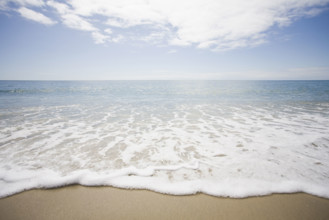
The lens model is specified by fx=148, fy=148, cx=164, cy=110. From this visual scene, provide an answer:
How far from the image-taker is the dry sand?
7.50 feet

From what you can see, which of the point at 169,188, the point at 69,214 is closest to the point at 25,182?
the point at 69,214

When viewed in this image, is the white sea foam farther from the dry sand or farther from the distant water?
the dry sand

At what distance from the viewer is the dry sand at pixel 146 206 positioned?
229cm

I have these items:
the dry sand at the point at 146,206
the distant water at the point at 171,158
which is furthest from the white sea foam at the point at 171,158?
the dry sand at the point at 146,206

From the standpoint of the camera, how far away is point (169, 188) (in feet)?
9.10

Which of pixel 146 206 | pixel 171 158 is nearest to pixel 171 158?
pixel 171 158

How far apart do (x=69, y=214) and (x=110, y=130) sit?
3882mm

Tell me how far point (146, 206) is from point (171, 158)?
154 centimetres

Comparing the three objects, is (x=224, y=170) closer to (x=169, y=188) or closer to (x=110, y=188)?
(x=169, y=188)

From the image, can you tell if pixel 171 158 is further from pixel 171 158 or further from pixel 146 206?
pixel 146 206

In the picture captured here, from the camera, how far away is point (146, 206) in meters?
2.46

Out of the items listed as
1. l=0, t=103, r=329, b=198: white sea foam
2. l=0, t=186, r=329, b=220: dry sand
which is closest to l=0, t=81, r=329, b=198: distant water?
l=0, t=103, r=329, b=198: white sea foam

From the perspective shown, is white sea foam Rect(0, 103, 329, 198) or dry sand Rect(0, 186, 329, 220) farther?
white sea foam Rect(0, 103, 329, 198)

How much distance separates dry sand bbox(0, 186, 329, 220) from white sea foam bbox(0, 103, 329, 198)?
0.16 meters
